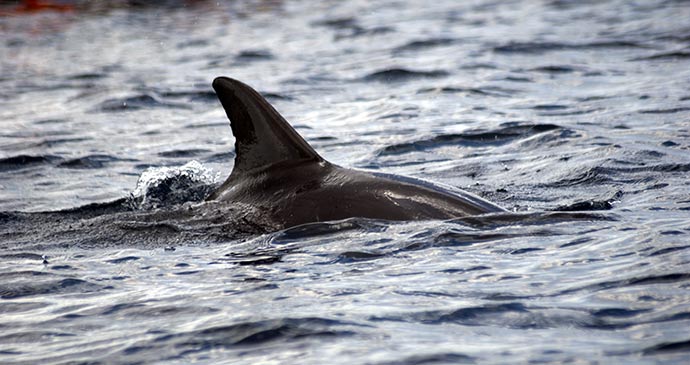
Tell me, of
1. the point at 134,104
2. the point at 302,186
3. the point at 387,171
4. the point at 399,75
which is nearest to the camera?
the point at 302,186

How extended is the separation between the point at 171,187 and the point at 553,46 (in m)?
10.4

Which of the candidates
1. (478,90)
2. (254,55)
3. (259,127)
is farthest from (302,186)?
(254,55)

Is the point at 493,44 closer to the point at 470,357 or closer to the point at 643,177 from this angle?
the point at 643,177

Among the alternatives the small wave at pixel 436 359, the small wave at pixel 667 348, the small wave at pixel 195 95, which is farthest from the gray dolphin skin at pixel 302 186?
the small wave at pixel 195 95

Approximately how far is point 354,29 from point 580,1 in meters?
5.43

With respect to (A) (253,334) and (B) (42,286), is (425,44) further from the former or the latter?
(A) (253,334)

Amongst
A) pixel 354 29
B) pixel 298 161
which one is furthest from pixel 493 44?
pixel 298 161

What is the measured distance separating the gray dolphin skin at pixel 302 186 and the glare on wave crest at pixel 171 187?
144 centimetres

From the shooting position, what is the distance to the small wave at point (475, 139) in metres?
12.1

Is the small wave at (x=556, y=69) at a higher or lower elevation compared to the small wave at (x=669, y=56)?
lower

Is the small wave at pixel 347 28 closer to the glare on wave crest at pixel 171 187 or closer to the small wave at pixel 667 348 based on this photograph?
the glare on wave crest at pixel 171 187

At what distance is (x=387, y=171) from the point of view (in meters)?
10.3

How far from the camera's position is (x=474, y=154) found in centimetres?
1152

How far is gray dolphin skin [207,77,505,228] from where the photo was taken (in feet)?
25.0
